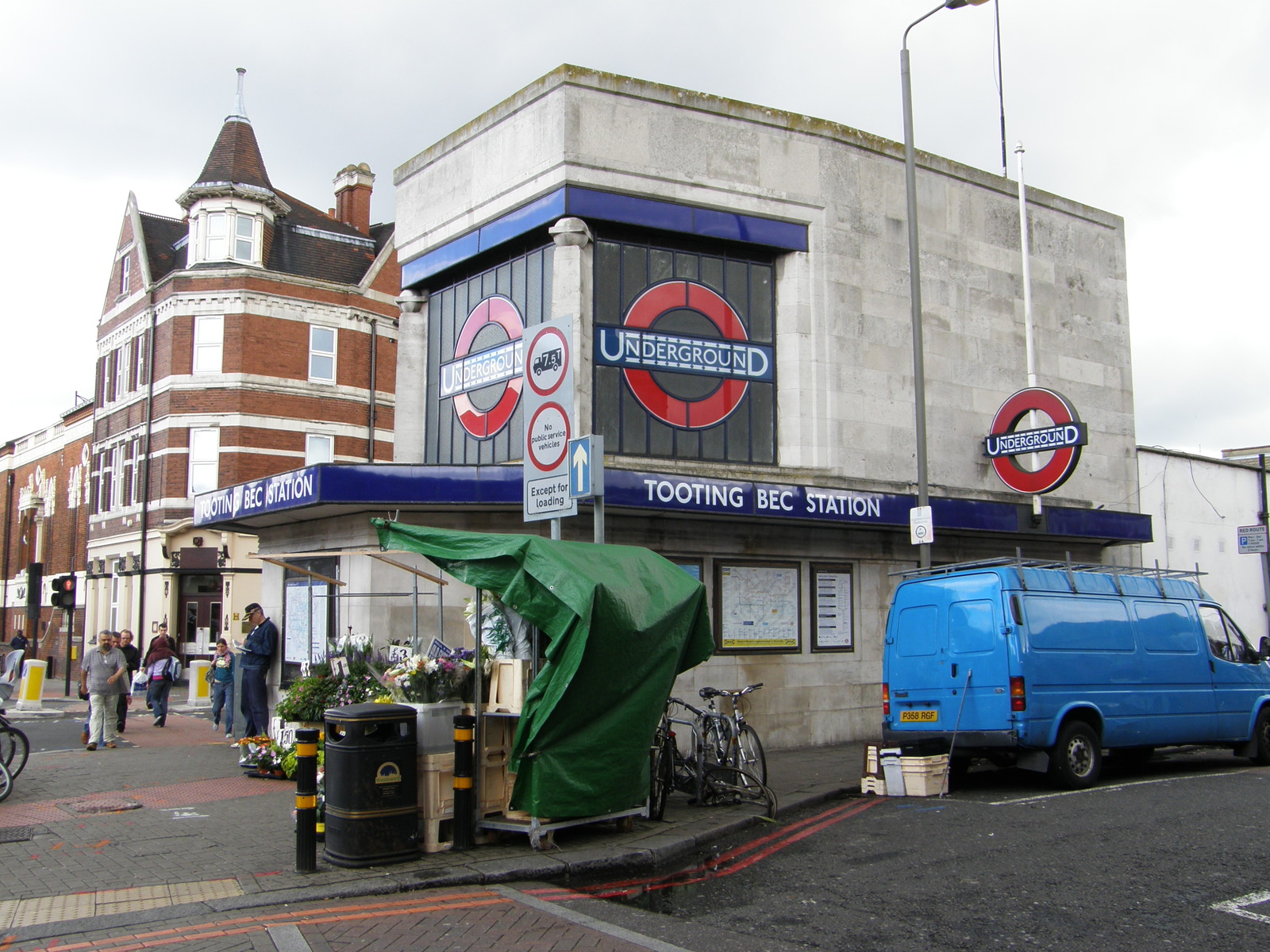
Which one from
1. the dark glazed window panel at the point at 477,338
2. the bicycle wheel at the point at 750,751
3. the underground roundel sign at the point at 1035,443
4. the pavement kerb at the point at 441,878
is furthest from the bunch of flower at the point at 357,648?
the underground roundel sign at the point at 1035,443

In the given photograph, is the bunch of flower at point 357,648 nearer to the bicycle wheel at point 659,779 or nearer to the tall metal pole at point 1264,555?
the bicycle wheel at point 659,779

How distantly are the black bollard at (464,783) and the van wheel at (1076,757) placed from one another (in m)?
6.19

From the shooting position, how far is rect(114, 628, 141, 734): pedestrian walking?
15.8 m

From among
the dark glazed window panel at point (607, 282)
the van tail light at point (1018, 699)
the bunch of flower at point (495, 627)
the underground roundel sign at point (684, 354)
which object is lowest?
the van tail light at point (1018, 699)

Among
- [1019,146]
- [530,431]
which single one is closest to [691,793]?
[530,431]

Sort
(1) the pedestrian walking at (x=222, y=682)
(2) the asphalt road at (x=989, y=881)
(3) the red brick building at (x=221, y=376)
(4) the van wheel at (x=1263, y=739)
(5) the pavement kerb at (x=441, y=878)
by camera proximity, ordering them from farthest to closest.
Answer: (3) the red brick building at (x=221, y=376) < (1) the pedestrian walking at (x=222, y=682) < (4) the van wheel at (x=1263, y=739) < (5) the pavement kerb at (x=441, y=878) < (2) the asphalt road at (x=989, y=881)

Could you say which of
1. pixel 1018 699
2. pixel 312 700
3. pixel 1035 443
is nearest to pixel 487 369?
pixel 312 700

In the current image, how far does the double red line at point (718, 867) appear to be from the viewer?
23.7 ft

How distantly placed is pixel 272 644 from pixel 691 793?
6932 millimetres

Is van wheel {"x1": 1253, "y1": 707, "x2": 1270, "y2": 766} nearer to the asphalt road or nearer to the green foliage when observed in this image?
the asphalt road

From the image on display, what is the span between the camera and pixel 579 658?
26.1ft

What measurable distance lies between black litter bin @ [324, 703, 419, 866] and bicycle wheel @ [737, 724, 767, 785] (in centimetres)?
375

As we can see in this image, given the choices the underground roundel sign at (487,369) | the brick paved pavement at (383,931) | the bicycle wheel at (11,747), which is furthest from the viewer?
the underground roundel sign at (487,369)

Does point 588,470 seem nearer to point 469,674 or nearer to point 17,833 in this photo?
point 469,674
